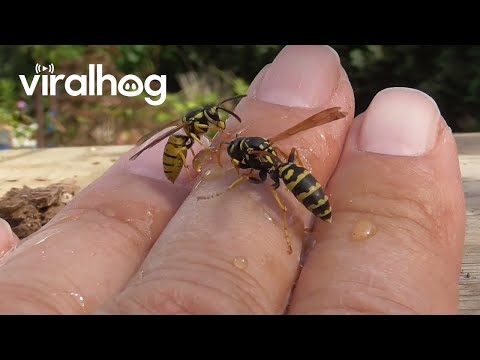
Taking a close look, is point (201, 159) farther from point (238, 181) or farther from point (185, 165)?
point (238, 181)

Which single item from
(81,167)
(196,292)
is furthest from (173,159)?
(81,167)

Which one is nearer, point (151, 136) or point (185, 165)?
point (185, 165)

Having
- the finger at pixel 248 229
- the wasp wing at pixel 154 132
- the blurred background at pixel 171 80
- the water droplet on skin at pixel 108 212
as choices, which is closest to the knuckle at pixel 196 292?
the finger at pixel 248 229

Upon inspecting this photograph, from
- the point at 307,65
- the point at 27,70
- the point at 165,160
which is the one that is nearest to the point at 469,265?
the point at 307,65

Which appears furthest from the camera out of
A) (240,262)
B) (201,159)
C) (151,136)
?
(151,136)

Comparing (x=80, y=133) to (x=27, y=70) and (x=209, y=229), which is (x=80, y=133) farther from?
(x=209, y=229)

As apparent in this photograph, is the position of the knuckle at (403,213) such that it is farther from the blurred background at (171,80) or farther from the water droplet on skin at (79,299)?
the blurred background at (171,80)

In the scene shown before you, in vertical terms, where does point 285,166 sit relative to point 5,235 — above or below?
above
